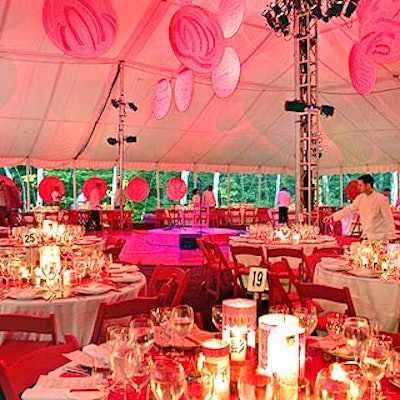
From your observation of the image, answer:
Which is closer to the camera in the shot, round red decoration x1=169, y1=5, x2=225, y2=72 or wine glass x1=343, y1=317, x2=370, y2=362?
wine glass x1=343, y1=317, x2=370, y2=362

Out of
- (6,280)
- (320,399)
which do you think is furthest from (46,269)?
(320,399)

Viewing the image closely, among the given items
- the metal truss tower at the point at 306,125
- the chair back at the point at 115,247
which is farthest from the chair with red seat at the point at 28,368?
the metal truss tower at the point at 306,125

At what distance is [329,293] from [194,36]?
3616 mm

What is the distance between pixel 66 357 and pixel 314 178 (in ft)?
24.7

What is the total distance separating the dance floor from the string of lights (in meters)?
4.52

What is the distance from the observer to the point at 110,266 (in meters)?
5.20

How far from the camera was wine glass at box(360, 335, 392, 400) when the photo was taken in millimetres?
1983

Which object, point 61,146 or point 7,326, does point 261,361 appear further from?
point 61,146

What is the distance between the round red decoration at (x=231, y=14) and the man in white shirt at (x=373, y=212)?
2855 millimetres

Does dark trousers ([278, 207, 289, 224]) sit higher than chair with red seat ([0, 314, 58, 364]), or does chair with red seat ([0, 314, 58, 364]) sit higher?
dark trousers ([278, 207, 289, 224])

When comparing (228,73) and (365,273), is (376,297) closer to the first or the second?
(365,273)

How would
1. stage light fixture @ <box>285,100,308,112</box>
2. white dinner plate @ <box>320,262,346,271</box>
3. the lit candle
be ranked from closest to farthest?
the lit candle, white dinner plate @ <box>320,262,346,271</box>, stage light fixture @ <box>285,100,308,112</box>

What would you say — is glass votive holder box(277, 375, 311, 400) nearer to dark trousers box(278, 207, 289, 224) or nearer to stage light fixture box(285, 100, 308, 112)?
stage light fixture box(285, 100, 308, 112)

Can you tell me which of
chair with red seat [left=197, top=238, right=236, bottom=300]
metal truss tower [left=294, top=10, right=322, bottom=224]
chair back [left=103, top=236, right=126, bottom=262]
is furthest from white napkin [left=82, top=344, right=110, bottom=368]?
metal truss tower [left=294, top=10, right=322, bottom=224]
